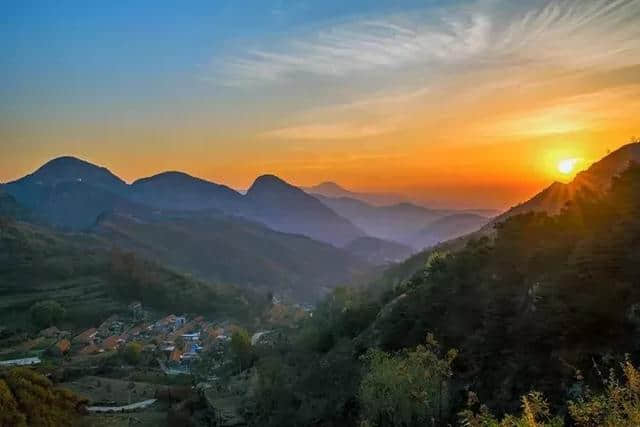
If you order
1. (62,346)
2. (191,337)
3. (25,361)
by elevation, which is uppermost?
(25,361)

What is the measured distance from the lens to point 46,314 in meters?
116

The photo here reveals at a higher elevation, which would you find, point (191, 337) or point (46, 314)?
point (46, 314)

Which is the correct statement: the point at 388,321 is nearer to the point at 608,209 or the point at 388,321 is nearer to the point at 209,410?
the point at 608,209

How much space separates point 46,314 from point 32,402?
87415 millimetres

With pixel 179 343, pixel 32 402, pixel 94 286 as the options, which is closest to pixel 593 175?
pixel 179 343

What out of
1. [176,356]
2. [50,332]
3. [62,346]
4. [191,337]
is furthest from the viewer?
[191,337]

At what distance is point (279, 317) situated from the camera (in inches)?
5851

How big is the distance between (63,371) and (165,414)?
2696cm

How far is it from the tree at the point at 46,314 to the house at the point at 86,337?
725 cm

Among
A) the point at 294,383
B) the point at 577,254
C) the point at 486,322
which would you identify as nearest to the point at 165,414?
the point at 294,383

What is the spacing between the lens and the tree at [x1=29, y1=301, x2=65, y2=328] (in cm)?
11506

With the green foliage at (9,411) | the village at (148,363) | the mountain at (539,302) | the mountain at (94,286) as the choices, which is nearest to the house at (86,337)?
the village at (148,363)

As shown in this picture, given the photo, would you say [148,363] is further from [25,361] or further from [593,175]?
[593,175]

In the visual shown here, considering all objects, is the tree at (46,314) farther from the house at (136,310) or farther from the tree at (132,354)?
the tree at (132,354)
